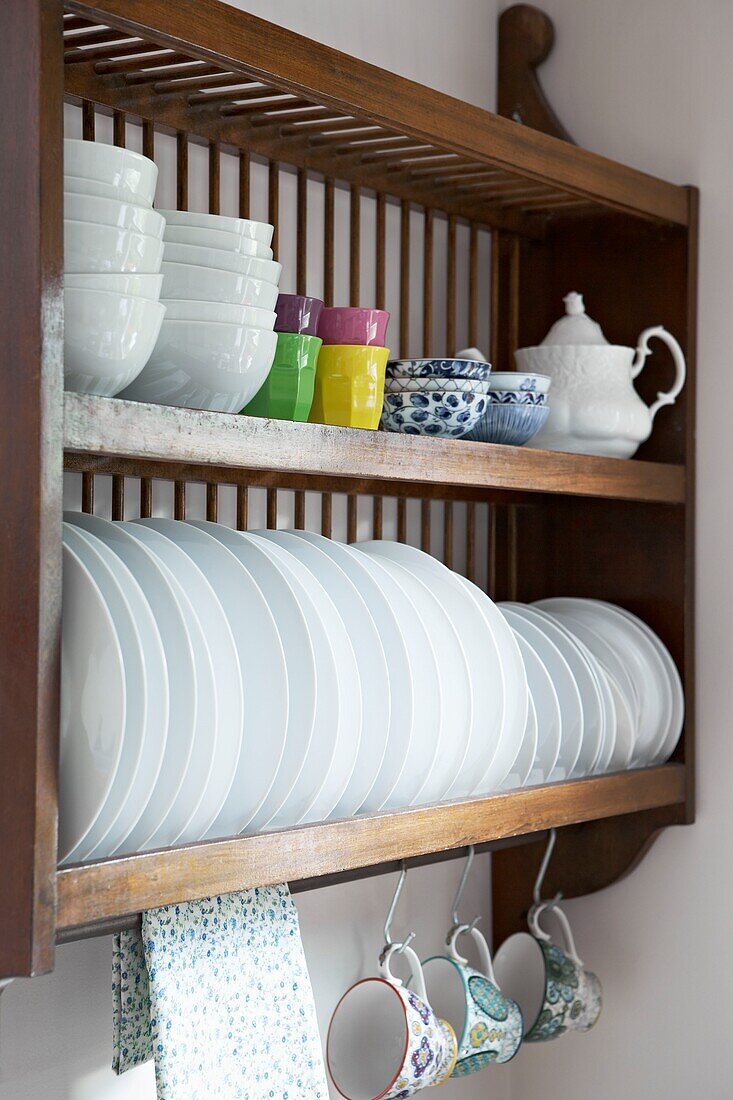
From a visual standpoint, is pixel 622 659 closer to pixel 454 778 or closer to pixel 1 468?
pixel 454 778

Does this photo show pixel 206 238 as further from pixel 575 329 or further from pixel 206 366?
pixel 575 329

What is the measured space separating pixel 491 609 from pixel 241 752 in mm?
340

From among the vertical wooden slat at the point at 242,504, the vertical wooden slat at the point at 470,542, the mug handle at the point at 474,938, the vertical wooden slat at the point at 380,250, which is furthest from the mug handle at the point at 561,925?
the vertical wooden slat at the point at 380,250

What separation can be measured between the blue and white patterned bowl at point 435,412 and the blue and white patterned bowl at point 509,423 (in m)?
0.07

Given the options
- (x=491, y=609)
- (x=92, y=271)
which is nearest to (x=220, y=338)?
(x=92, y=271)

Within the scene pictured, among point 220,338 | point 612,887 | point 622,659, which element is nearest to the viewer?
point 220,338

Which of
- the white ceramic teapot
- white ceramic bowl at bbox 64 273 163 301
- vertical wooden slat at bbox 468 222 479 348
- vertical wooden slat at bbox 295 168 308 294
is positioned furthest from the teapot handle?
white ceramic bowl at bbox 64 273 163 301

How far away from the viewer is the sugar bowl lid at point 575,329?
1560 mm

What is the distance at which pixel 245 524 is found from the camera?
4.42ft

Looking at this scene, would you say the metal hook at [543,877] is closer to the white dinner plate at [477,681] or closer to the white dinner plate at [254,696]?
the white dinner plate at [477,681]

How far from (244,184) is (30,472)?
0.55 metres

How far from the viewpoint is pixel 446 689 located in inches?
48.8

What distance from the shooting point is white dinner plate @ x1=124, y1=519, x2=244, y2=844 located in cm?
105

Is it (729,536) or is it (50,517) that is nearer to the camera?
(50,517)
